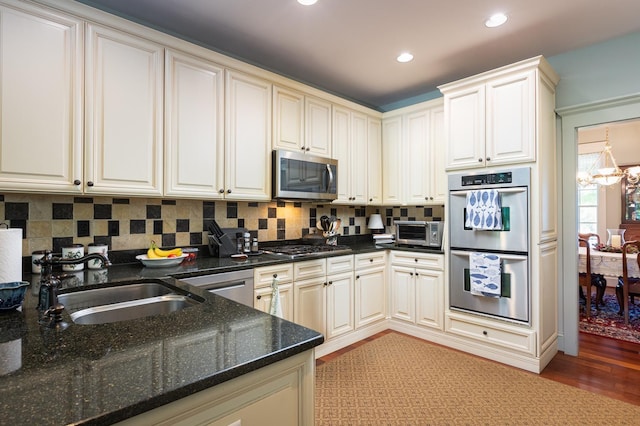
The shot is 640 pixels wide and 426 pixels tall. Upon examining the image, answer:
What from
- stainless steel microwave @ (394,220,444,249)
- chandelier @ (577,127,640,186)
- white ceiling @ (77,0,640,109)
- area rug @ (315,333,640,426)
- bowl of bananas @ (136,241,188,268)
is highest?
white ceiling @ (77,0,640,109)

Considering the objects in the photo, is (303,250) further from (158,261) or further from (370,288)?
(158,261)

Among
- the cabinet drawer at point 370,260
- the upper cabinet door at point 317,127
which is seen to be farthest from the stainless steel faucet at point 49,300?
the cabinet drawer at point 370,260

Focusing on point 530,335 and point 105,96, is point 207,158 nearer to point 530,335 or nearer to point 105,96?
point 105,96

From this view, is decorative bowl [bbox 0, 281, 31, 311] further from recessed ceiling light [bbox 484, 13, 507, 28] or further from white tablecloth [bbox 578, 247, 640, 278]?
white tablecloth [bbox 578, 247, 640, 278]

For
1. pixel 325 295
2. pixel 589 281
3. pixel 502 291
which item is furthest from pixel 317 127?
pixel 589 281

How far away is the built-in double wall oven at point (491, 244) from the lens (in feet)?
8.73

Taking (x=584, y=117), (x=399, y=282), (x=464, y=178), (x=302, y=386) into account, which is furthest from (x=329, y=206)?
(x=302, y=386)

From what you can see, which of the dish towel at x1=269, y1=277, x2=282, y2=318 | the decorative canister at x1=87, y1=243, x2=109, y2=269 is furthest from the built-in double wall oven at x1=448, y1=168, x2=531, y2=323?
the decorative canister at x1=87, y1=243, x2=109, y2=269

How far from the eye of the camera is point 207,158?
2.50 meters

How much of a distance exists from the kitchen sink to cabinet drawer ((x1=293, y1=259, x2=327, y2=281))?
3.77 ft

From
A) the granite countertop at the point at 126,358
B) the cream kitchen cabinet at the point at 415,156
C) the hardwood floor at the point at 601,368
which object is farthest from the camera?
the cream kitchen cabinet at the point at 415,156

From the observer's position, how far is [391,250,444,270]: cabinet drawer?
3.19m

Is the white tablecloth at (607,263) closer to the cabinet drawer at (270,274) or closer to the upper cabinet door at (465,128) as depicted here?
the upper cabinet door at (465,128)

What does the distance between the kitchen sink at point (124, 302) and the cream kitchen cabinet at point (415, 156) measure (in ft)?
8.94
